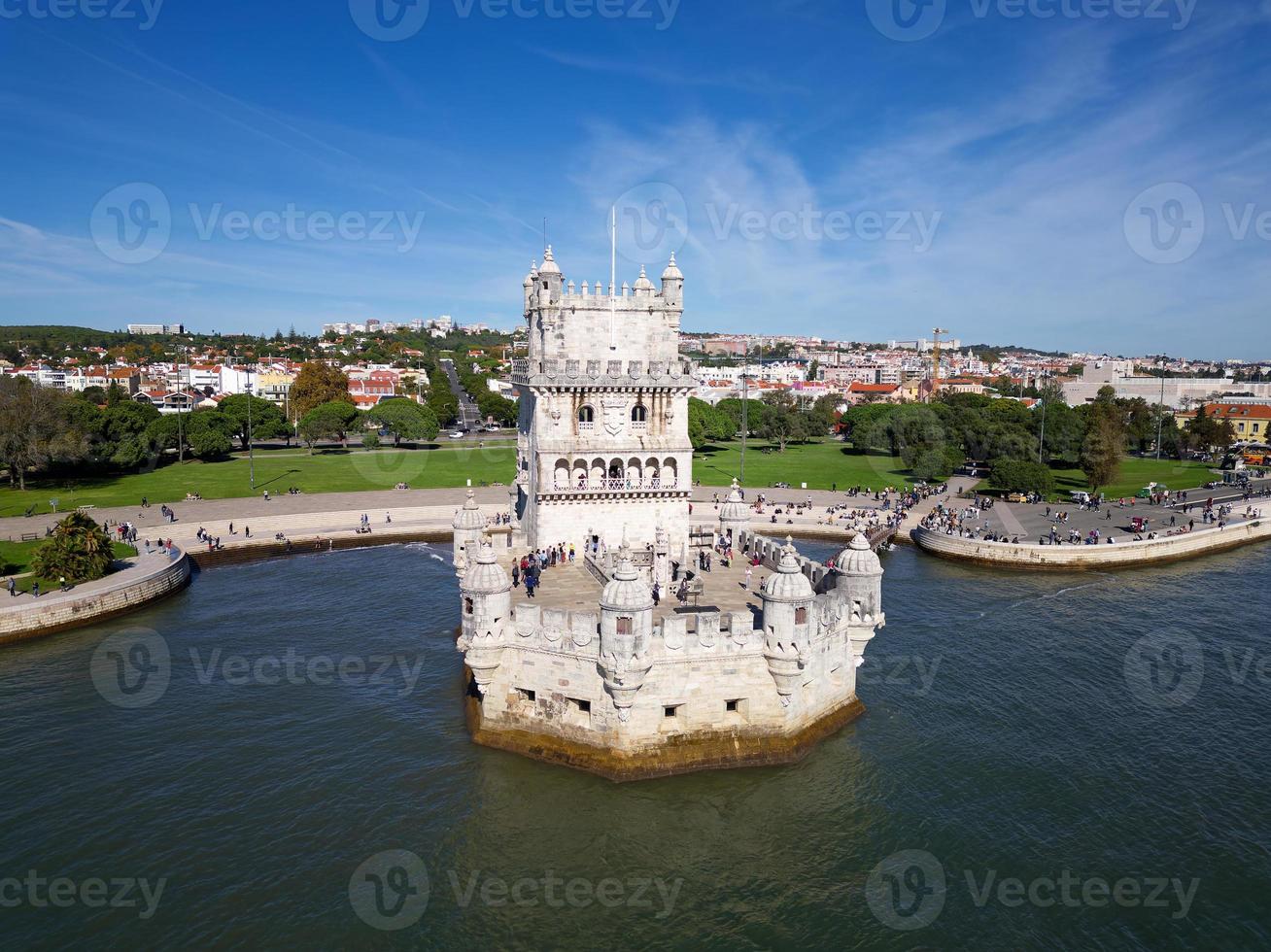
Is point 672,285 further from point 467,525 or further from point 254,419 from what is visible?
point 254,419

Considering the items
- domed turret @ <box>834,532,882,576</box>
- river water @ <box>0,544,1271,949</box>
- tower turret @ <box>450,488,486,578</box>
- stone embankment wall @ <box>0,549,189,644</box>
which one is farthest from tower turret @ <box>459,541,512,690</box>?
stone embankment wall @ <box>0,549,189,644</box>

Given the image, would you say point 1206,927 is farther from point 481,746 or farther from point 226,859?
point 226,859

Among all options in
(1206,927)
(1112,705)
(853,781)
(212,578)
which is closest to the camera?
(1206,927)

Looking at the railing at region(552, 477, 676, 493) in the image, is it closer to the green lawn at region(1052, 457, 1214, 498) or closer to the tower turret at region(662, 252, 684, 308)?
the tower turret at region(662, 252, 684, 308)

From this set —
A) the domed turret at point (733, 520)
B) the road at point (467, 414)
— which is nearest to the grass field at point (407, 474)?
the road at point (467, 414)

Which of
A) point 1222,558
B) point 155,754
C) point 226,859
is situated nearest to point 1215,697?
point 1222,558
